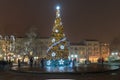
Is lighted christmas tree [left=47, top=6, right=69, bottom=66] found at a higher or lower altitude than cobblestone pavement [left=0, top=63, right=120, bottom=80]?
higher

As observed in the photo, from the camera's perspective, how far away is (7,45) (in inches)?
3460

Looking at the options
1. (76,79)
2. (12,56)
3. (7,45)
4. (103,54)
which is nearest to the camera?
(76,79)

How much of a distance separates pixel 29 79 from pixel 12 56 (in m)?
68.0

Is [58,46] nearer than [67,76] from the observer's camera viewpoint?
No

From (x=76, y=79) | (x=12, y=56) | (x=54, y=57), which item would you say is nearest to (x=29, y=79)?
(x=76, y=79)

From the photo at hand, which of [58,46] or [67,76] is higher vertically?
[58,46]

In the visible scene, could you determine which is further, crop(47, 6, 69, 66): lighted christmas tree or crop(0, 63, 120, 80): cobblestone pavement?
crop(47, 6, 69, 66): lighted christmas tree

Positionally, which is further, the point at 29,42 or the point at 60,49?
the point at 29,42

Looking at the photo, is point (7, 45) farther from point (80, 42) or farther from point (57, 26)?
point (80, 42)

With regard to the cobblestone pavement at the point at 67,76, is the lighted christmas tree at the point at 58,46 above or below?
above

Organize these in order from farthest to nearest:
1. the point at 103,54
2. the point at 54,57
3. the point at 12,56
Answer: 1. the point at 103,54
2. the point at 12,56
3. the point at 54,57

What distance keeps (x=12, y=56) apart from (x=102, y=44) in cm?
8389

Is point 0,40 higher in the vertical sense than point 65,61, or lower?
higher

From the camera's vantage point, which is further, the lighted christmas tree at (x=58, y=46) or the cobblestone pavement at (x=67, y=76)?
the lighted christmas tree at (x=58, y=46)
